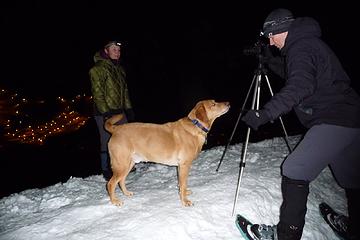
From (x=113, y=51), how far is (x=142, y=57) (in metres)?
24.1

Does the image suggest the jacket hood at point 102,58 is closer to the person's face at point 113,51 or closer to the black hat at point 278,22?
the person's face at point 113,51

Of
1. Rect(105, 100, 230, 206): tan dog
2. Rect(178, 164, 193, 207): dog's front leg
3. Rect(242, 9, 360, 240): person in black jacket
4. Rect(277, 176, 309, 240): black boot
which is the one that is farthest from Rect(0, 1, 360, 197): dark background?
Rect(242, 9, 360, 240): person in black jacket

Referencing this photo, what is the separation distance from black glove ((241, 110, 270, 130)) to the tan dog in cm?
151

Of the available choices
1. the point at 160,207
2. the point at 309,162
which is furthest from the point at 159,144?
the point at 309,162

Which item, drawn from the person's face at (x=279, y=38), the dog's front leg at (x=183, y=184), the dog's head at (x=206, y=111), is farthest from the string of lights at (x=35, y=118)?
the person's face at (x=279, y=38)

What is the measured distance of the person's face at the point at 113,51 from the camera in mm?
5074

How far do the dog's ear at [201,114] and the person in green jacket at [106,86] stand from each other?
5.33ft

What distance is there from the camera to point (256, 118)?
108 inches

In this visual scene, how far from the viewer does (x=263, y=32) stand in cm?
311

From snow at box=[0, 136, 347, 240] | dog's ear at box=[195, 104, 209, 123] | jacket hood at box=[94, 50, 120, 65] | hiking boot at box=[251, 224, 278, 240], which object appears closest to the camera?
hiking boot at box=[251, 224, 278, 240]

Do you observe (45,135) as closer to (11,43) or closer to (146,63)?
(11,43)

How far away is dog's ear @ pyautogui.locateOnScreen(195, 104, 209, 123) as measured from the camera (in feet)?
14.2

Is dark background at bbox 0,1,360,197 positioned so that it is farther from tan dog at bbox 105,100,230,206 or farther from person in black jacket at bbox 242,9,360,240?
person in black jacket at bbox 242,9,360,240

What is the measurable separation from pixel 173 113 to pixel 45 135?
10.9m
